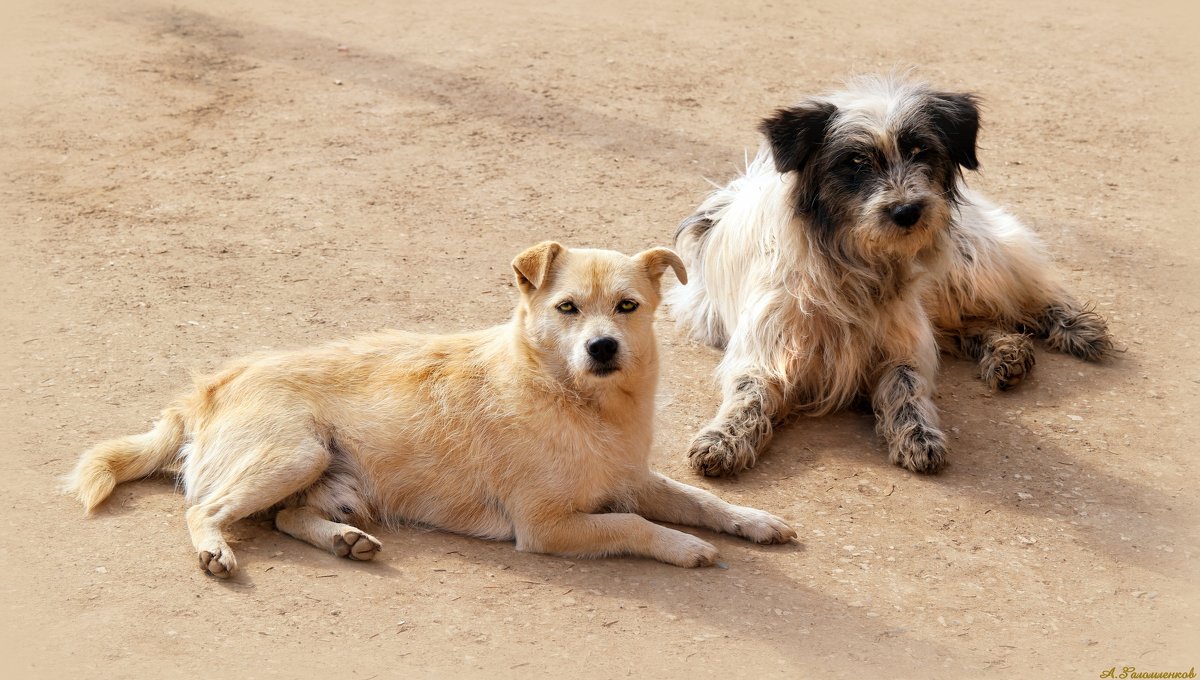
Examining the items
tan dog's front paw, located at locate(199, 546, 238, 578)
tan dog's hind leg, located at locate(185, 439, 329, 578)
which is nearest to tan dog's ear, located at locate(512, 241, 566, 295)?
tan dog's hind leg, located at locate(185, 439, 329, 578)

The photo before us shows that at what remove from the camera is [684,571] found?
5.05 metres

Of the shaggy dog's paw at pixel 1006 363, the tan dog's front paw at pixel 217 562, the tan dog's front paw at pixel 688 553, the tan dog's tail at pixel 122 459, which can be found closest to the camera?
the tan dog's front paw at pixel 217 562

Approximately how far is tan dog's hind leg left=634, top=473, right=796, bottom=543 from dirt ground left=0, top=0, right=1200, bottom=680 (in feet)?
0.33

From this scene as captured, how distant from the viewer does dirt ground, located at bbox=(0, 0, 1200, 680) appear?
4617 mm

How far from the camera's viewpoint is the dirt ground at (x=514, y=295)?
4617mm

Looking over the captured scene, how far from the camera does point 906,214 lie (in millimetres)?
6043

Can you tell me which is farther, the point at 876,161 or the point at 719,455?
the point at 876,161

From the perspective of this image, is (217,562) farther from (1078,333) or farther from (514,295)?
(1078,333)

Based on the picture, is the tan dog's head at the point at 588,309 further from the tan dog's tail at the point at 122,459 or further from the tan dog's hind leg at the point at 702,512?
the tan dog's tail at the point at 122,459

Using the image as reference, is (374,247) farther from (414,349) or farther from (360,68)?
(360,68)

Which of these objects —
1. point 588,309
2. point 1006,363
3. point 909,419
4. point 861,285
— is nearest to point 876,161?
point 861,285

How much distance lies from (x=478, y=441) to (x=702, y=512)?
101 centimetres

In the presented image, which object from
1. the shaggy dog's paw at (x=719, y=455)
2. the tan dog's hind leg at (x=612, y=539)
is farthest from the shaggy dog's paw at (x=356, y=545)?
the shaggy dog's paw at (x=719, y=455)

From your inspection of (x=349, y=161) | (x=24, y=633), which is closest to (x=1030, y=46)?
(x=349, y=161)
